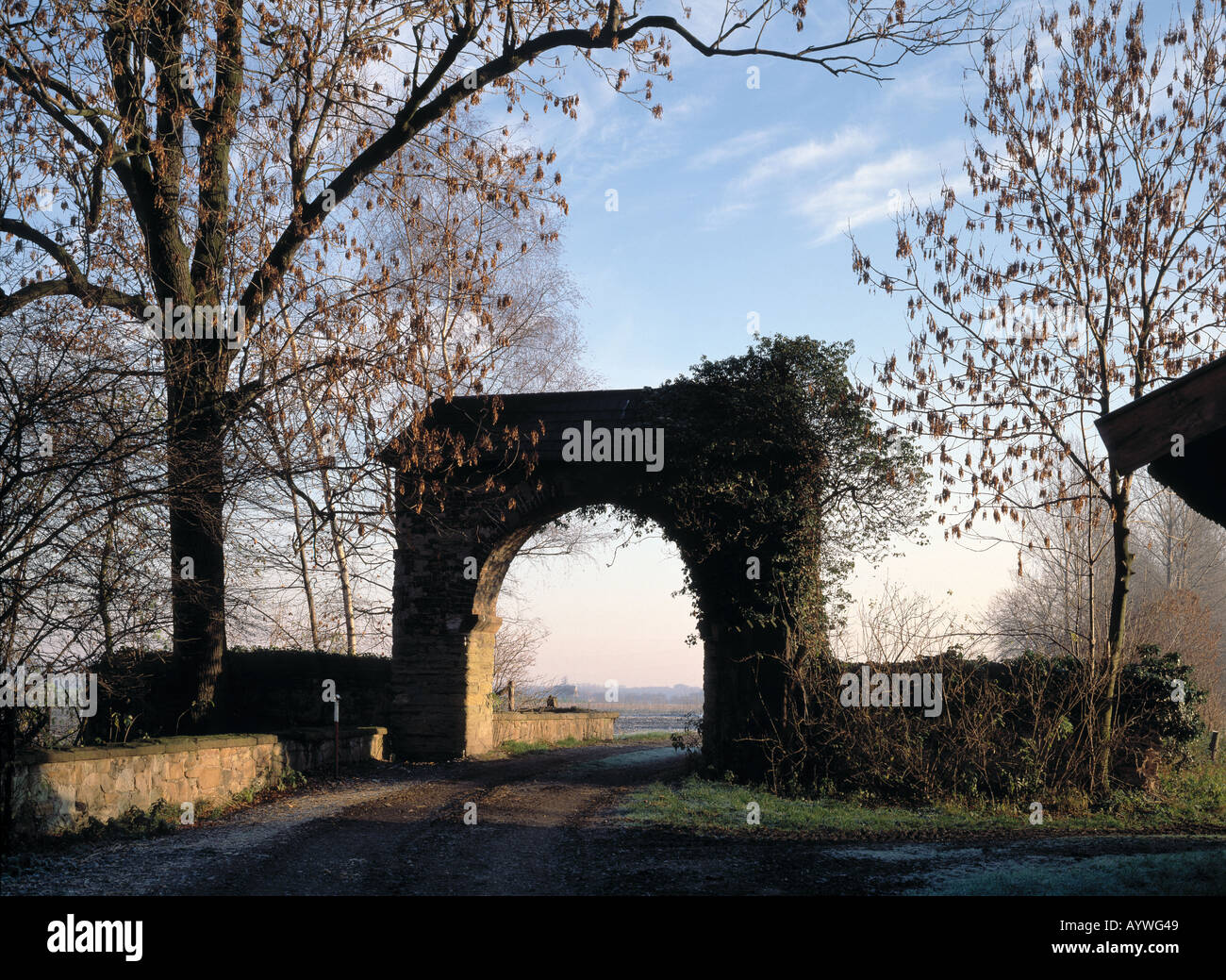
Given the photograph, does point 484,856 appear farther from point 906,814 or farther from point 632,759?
point 632,759

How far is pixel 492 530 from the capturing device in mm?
14758

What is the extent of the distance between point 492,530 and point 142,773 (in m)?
6.75

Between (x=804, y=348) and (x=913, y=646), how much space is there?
15.4 ft

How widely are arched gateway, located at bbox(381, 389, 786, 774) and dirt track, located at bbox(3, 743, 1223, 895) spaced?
396cm

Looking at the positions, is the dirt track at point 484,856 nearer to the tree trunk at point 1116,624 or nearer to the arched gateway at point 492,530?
the tree trunk at point 1116,624

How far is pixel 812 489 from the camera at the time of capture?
44.3 ft

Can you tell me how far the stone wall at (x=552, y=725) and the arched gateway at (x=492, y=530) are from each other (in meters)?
1.70

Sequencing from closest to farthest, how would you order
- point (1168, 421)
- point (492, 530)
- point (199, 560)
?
point (1168, 421), point (199, 560), point (492, 530)

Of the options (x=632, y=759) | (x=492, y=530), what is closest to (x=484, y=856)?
(x=492, y=530)

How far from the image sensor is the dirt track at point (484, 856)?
21.8 feet

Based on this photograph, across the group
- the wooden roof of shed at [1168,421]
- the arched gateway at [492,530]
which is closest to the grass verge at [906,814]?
the arched gateway at [492,530]
